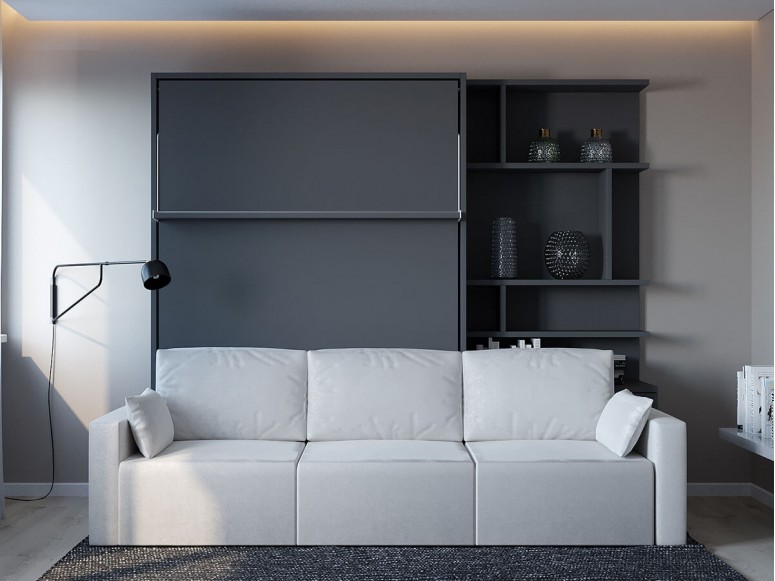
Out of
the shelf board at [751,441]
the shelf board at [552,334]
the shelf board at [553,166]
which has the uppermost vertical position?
the shelf board at [553,166]

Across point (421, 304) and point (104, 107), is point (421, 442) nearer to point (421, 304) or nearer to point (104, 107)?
point (421, 304)

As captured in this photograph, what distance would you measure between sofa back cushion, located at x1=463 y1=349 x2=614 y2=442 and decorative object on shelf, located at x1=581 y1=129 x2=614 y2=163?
1.13m

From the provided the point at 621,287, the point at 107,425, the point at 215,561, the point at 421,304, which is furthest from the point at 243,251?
the point at 621,287

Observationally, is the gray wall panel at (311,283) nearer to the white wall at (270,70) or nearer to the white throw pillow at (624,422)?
the white wall at (270,70)

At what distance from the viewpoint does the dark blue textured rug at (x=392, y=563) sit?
2.99 m

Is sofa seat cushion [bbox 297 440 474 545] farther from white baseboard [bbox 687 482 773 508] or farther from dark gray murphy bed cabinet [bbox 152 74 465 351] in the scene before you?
white baseboard [bbox 687 482 773 508]

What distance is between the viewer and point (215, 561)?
3141mm

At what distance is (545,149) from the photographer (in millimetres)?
4375

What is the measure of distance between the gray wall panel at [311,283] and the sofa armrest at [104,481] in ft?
3.01

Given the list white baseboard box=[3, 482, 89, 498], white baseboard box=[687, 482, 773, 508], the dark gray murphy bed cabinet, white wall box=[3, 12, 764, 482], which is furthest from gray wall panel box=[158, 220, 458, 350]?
white baseboard box=[687, 482, 773, 508]

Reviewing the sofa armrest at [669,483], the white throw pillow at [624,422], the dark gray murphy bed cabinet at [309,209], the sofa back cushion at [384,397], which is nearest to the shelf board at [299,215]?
the dark gray murphy bed cabinet at [309,209]

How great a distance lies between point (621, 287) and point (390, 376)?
1.59 meters

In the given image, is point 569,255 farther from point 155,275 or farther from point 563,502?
point 155,275

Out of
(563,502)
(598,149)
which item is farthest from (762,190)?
(563,502)
